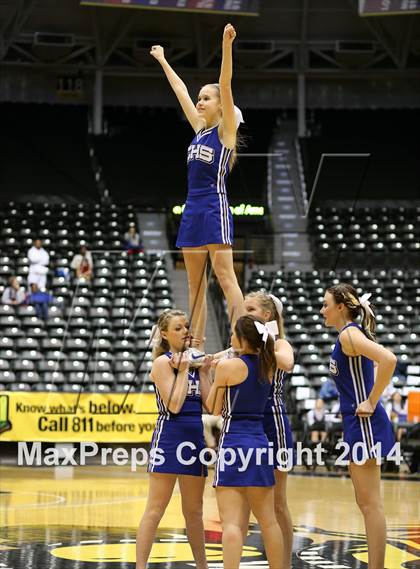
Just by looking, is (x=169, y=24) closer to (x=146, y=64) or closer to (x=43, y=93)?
(x=146, y=64)

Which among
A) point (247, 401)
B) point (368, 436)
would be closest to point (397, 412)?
point (368, 436)

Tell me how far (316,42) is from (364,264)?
475 inches

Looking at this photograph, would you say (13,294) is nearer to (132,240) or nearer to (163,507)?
(132,240)

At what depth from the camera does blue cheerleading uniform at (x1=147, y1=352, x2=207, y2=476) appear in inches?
226

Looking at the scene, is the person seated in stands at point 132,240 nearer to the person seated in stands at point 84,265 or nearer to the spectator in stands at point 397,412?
the person seated in stands at point 84,265

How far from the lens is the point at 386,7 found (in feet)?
69.0

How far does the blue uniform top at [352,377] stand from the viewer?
577 cm

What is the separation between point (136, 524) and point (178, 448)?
385 cm

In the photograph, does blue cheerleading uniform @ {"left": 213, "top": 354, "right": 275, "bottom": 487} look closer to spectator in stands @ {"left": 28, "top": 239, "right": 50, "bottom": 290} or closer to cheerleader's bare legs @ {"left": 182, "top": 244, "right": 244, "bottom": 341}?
cheerleader's bare legs @ {"left": 182, "top": 244, "right": 244, "bottom": 341}

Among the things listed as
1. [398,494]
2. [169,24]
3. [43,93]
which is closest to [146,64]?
[169,24]

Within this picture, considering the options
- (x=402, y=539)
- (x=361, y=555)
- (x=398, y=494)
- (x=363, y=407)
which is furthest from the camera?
(x=398, y=494)

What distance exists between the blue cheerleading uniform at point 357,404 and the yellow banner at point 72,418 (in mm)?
10100

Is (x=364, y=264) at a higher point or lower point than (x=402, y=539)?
higher

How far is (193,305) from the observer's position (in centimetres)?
627
